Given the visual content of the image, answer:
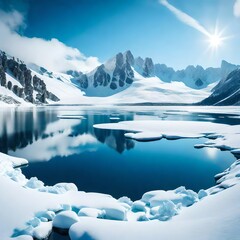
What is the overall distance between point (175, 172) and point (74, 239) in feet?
45.8

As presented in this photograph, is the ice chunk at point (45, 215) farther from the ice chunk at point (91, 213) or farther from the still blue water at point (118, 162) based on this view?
the still blue water at point (118, 162)

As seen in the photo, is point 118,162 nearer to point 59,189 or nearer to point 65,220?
point 59,189

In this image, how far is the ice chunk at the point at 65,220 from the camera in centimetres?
1120

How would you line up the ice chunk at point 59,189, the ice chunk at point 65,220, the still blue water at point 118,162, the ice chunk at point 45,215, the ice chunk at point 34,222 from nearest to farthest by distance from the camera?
the ice chunk at point 34,222 → the ice chunk at point 65,220 → the ice chunk at point 45,215 → the ice chunk at point 59,189 → the still blue water at point 118,162

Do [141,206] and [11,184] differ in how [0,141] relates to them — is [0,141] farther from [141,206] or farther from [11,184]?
[141,206]

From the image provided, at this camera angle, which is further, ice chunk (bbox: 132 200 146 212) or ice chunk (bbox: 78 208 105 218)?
ice chunk (bbox: 132 200 146 212)

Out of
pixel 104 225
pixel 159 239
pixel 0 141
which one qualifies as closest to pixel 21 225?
pixel 104 225

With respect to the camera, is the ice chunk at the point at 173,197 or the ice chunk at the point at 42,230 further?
the ice chunk at the point at 173,197

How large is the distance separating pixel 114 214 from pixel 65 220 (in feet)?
7.74

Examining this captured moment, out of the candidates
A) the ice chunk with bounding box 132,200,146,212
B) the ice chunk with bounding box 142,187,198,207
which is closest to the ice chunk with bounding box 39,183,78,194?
the ice chunk with bounding box 132,200,146,212

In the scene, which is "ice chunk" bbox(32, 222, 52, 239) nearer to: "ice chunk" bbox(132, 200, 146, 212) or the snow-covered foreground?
the snow-covered foreground

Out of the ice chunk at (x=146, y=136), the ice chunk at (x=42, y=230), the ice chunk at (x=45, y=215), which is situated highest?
the ice chunk at (x=146, y=136)

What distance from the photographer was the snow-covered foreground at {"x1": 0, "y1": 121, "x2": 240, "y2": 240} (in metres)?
9.68

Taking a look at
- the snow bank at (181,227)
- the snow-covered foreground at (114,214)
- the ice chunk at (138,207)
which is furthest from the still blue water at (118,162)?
the snow bank at (181,227)
